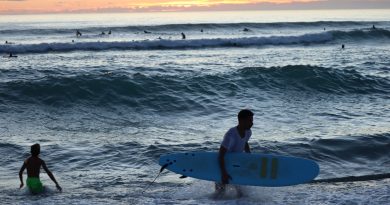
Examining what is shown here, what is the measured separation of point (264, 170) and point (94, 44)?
2886cm

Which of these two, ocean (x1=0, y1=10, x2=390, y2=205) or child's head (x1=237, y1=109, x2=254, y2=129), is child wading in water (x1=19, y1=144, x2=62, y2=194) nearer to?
ocean (x1=0, y1=10, x2=390, y2=205)

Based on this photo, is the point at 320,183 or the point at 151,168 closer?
the point at 320,183

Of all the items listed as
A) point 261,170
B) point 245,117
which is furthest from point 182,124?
point 245,117

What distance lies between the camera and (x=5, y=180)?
24.6 feet

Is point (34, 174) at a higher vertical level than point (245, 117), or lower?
lower

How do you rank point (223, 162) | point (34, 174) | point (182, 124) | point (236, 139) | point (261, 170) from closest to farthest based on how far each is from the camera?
point (223, 162) < point (236, 139) < point (261, 170) < point (34, 174) < point (182, 124)

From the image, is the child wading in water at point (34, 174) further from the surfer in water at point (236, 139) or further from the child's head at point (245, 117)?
the child's head at point (245, 117)

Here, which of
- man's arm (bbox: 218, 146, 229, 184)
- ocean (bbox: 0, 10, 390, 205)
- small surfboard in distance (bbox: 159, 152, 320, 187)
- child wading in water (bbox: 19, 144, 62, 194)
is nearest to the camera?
man's arm (bbox: 218, 146, 229, 184)

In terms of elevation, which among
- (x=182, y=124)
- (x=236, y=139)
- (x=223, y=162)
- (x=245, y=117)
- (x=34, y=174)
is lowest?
(x=182, y=124)

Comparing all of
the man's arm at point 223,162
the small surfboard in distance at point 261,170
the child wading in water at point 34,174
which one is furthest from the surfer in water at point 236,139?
the child wading in water at point 34,174

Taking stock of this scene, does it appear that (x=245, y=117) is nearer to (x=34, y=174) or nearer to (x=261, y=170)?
(x=261, y=170)

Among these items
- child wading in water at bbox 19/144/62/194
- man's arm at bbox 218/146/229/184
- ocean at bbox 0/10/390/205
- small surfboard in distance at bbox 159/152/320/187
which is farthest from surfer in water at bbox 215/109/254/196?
child wading in water at bbox 19/144/62/194

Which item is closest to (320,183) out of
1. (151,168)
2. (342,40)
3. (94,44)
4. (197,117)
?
(151,168)

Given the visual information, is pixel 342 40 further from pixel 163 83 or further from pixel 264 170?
pixel 264 170
